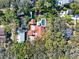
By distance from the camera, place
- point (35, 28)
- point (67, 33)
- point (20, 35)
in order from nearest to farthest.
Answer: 1. point (67, 33)
2. point (20, 35)
3. point (35, 28)

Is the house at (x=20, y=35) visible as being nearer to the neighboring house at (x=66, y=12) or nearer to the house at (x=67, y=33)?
the house at (x=67, y=33)

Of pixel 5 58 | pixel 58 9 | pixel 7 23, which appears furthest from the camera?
pixel 58 9

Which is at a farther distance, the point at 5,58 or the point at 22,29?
the point at 22,29

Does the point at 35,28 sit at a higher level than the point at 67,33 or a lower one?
lower

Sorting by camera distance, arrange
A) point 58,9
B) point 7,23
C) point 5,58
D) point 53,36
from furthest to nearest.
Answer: point 58,9 → point 7,23 → point 53,36 → point 5,58

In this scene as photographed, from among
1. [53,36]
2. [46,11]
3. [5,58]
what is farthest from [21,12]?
[5,58]

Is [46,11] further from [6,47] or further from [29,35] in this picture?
[6,47]

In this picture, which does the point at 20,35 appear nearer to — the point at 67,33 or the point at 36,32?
the point at 36,32

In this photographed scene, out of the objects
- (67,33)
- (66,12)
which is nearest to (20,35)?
(67,33)

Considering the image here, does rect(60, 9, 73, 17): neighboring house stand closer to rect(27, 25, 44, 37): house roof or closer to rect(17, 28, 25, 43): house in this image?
rect(27, 25, 44, 37): house roof
